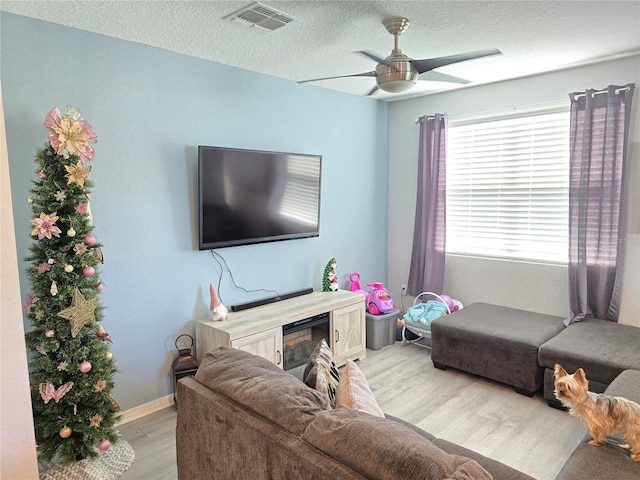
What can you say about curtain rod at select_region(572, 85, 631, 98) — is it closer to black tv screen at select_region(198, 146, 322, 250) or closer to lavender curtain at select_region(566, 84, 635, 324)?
lavender curtain at select_region(566, 84, 635, 324)

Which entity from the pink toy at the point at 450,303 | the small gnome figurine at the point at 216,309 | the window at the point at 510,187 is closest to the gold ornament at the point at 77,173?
the small gnome figurine at the point at 216,309

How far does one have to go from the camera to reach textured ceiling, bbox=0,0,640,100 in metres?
2.34

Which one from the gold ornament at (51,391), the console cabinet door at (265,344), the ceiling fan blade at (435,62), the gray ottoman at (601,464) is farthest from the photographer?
the console cabinet door at (265,344)

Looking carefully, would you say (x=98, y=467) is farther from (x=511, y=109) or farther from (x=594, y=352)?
(x=511, y=109)

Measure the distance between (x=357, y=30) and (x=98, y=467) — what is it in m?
2.93

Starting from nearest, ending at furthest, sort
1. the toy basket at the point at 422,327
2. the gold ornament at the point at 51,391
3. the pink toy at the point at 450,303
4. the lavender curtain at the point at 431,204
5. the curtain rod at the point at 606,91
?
the gold ornament at the point at 51,391 → the curtain rod at the point at 606,91 → the toy basket at the point at 422,327 → the pink toy at the point at 450,303 → the lavender curtain at the point at 431,204

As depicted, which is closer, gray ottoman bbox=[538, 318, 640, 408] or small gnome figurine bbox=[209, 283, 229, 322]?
gray ottoman bbox=[538, 318, 640, 408]

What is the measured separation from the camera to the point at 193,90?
10.5 ft

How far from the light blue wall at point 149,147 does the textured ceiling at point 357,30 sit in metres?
0.17

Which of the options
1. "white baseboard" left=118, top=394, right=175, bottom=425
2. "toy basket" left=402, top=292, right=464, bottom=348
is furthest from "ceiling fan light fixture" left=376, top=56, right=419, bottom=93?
"white baseboard" left=118, top=394, right=175, bottom=425

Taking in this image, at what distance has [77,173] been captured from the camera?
2.24 metres

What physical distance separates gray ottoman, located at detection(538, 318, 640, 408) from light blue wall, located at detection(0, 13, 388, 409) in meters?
2.15

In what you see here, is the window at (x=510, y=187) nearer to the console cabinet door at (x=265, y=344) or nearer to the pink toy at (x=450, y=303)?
the pink toy at (x=450, y=303)

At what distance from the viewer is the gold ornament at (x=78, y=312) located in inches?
88.0
